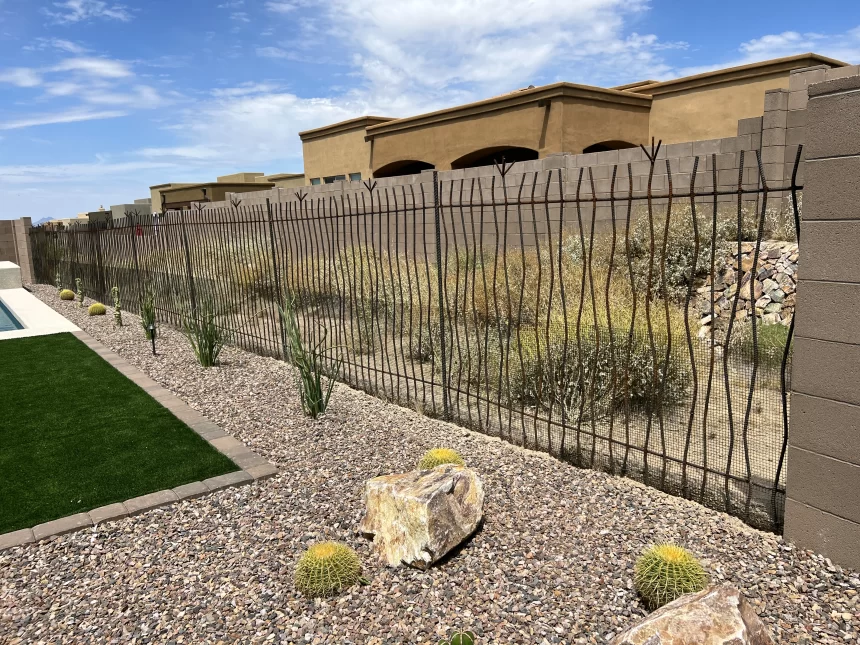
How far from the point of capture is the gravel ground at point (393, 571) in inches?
116

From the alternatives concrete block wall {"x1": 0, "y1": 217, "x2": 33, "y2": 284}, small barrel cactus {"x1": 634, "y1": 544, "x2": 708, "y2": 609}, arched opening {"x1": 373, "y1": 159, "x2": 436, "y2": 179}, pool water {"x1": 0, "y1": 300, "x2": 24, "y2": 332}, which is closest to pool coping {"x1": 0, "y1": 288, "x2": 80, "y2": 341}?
pool water {"x1": 0, "y1": 300, "x2": 24, "y2": 332}

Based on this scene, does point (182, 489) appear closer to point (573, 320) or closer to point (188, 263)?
point (573, 320)

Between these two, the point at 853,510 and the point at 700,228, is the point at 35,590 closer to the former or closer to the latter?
the point at 853,510

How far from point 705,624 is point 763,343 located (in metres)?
5.36

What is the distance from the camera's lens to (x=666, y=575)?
2943 mm

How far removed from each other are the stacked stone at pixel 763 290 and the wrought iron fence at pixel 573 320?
63mm

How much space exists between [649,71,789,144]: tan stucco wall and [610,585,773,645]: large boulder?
55.6ft

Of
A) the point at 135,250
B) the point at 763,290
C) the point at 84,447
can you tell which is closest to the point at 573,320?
the point at 763,290

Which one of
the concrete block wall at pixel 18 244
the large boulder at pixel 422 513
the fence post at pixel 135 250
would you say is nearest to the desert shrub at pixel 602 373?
the large boulder at pixel 422 513

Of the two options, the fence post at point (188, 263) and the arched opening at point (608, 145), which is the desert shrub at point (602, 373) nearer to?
the fence post at point (188, 263)

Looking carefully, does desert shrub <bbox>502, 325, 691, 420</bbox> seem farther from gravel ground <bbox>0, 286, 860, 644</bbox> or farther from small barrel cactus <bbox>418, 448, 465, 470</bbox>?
small barrel cactus <bbox>418, 448, 465, 470</bbox>

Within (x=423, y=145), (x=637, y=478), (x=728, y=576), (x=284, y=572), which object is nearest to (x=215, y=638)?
(x=284, y=572)

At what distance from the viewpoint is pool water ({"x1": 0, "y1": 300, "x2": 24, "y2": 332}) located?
12477mm

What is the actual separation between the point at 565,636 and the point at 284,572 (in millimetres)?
1464
